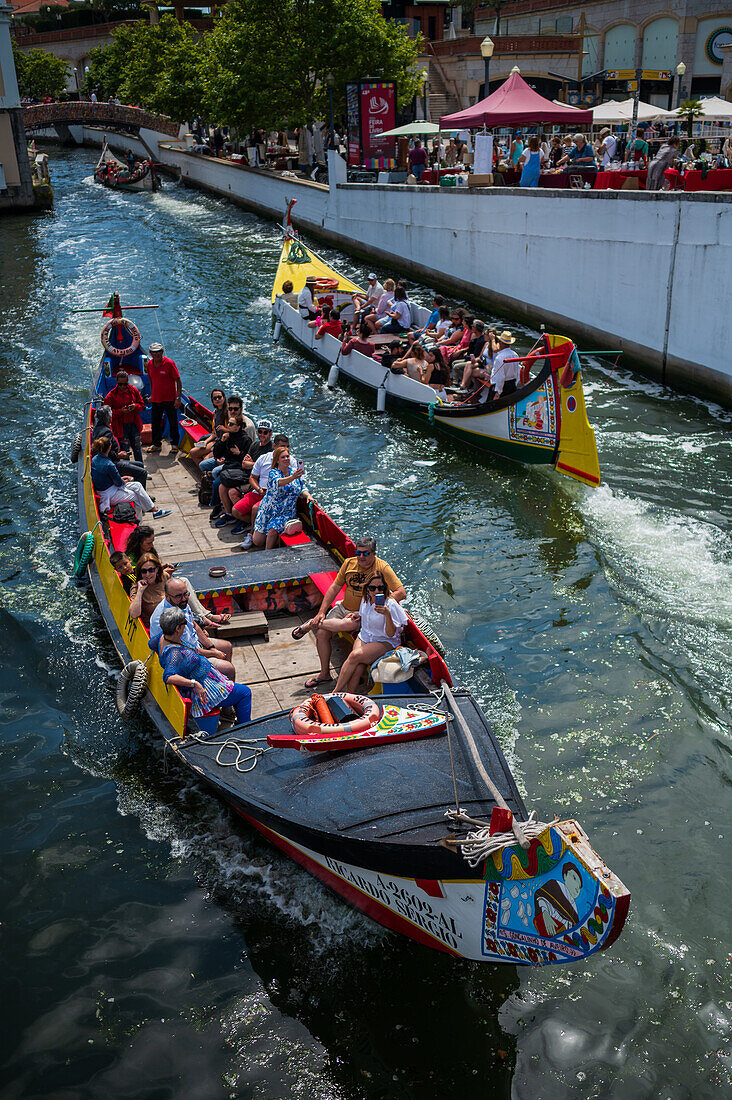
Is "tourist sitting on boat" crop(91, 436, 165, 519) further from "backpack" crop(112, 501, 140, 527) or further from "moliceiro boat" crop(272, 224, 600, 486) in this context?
"moliceiro boat" crop(272, 224, 600, 486)

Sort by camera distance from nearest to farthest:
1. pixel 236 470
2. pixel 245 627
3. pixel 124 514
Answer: pixel 245 627 → pixel 124 514 → pixel 236 470

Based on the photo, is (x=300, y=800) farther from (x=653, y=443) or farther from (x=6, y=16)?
(x=6, y=16)

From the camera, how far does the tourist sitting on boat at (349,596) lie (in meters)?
8.17

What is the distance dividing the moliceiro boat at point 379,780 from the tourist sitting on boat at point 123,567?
8 centimetres

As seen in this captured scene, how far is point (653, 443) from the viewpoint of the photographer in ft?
50.7

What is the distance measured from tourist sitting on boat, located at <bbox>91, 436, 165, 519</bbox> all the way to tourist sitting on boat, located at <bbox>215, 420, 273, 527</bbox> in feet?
3.09

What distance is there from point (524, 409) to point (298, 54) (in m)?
28.6

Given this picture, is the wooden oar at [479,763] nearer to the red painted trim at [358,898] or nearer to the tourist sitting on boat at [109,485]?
the red painted trim at [358,898]

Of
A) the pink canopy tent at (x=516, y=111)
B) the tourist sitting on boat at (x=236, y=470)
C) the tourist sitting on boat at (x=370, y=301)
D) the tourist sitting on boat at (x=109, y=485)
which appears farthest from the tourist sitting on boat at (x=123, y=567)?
the pink canopy tent at (x=516, y=111)

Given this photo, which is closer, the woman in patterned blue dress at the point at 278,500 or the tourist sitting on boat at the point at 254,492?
the woman in patterned blue dress at the point at 278,500

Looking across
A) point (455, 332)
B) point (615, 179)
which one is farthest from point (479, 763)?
point (615, 179)

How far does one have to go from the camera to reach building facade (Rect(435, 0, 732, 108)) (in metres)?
42.7

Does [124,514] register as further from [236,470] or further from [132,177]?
[132,177]

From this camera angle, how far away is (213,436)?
13.5 metres
